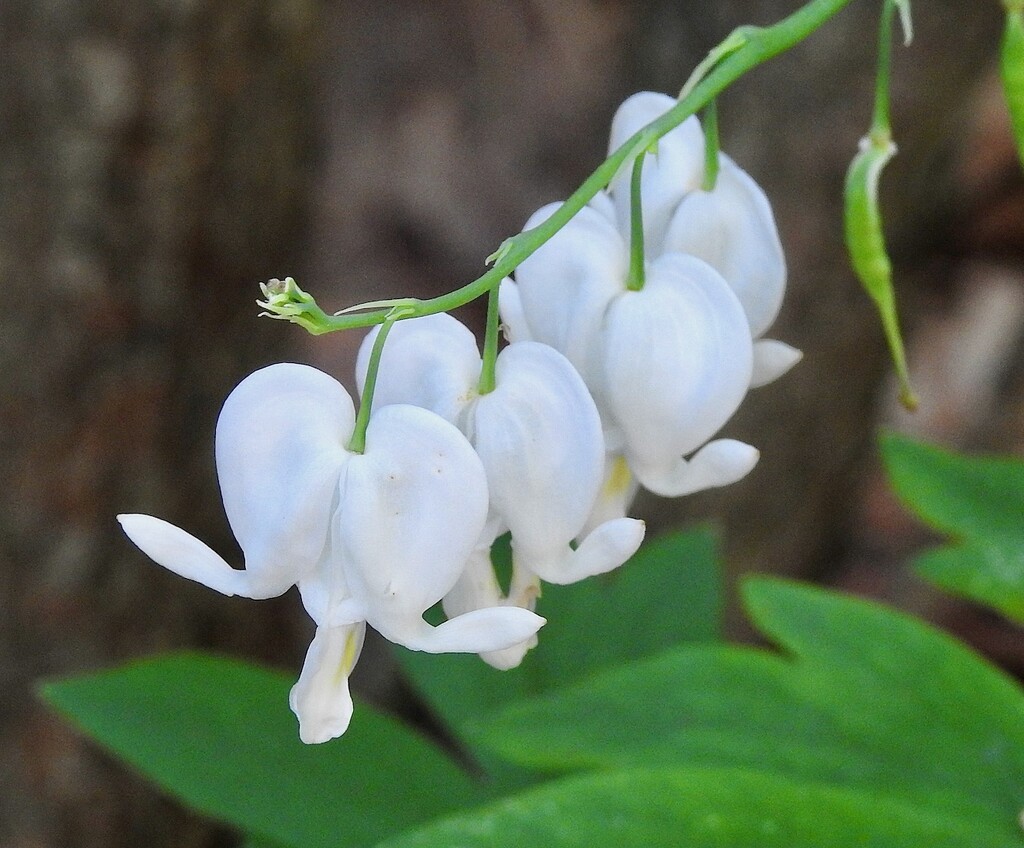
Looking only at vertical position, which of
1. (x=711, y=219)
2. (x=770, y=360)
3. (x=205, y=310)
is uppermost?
(x=711, y=219)

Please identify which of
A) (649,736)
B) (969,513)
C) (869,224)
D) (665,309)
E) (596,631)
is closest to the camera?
(665,309)

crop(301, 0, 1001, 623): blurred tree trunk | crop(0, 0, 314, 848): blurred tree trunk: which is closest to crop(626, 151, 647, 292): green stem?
crop(0, 0, 314, 848): blurred tree trunk

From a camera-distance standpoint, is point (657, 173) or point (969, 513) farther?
point (969, 513)

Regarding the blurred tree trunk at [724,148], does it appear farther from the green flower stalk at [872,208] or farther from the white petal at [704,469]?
the white petal at [704,469]

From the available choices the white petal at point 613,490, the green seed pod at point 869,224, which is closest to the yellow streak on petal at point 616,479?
the white petal at point 613,490

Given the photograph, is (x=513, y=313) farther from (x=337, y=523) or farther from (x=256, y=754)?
(x=256, y=754)

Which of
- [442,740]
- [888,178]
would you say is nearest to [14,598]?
[442,740]

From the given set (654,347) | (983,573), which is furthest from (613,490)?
(983,573)

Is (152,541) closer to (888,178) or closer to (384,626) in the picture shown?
(384,626)
